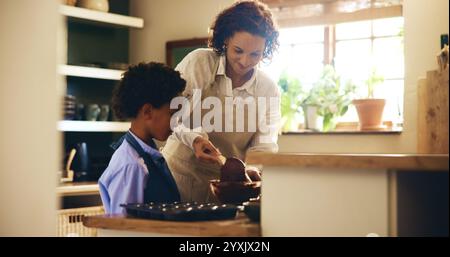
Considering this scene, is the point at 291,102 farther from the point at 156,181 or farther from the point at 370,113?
the point at 156,181

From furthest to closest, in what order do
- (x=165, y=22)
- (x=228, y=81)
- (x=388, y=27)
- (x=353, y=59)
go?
(x=165, y=22) < (x=353, y=59) < (x=388, y=27) < (x=228, y=81)

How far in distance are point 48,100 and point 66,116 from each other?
2.22 metres

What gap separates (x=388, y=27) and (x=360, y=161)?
8.66ft

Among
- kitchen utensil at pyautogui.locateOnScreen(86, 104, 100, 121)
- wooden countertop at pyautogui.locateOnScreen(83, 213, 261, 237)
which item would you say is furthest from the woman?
kitchen utensil at pyautogui.locateOnScreen(86, 104, 100, 121)

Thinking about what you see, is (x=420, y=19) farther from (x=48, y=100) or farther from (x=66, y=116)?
(x=66, y=116)

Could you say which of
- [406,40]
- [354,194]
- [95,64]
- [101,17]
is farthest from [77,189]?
[354,194]

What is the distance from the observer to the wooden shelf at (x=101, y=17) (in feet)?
12.5

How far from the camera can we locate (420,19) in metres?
2.60

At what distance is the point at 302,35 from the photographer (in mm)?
3932

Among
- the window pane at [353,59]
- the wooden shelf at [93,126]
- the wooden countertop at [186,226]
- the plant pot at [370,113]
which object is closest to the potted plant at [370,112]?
the plant pot at [370,113]

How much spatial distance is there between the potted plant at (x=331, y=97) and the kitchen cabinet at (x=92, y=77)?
1230 millimetres
